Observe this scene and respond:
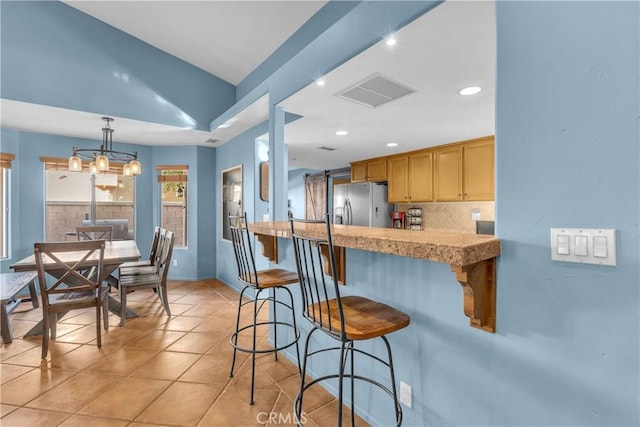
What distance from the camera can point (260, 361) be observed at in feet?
8.07

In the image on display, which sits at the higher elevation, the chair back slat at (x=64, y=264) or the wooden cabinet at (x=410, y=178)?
the wooden cabinet at (x=410, y=178)

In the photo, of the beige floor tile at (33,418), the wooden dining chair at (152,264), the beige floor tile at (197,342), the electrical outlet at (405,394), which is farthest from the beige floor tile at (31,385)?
the electrical outlet at (405,394)

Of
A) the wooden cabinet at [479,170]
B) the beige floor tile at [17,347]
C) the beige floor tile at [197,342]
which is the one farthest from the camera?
the wooden cabinet at [479,170]

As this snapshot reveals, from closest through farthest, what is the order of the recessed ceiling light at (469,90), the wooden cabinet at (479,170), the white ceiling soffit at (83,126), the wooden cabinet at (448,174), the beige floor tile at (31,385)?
the beige floor tile at (31,385)
the recessed ceiling light at (469,90)
the white ceiling soffit at (83,126)
the wooden cabinet at (479,170)
the wooden cabinet at (448,174)

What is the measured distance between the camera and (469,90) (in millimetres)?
2281

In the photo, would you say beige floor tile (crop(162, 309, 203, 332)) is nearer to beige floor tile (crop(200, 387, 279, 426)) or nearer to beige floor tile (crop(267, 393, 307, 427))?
beige floor tile (crop(200, 387, 279, 426))

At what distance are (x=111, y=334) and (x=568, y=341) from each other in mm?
3514

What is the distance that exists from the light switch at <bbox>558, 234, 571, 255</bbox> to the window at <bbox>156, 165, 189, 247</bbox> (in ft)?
17.2

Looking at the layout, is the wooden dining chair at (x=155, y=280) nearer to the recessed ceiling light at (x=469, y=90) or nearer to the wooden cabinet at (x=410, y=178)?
the recessed ceiling light at (x=469, y=90)

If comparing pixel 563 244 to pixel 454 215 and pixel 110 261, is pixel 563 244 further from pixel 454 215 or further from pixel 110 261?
pixel 454 215

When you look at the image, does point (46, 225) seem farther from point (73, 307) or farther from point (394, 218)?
point (394, 218)

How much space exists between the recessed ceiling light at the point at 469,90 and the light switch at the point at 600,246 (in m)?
1.68

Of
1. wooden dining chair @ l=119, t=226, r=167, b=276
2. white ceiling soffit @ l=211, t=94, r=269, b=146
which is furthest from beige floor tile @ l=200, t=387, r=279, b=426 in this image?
white ceiling soffit @ l=211, t=94, r=269, b=146

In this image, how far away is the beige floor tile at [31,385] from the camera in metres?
1.96
